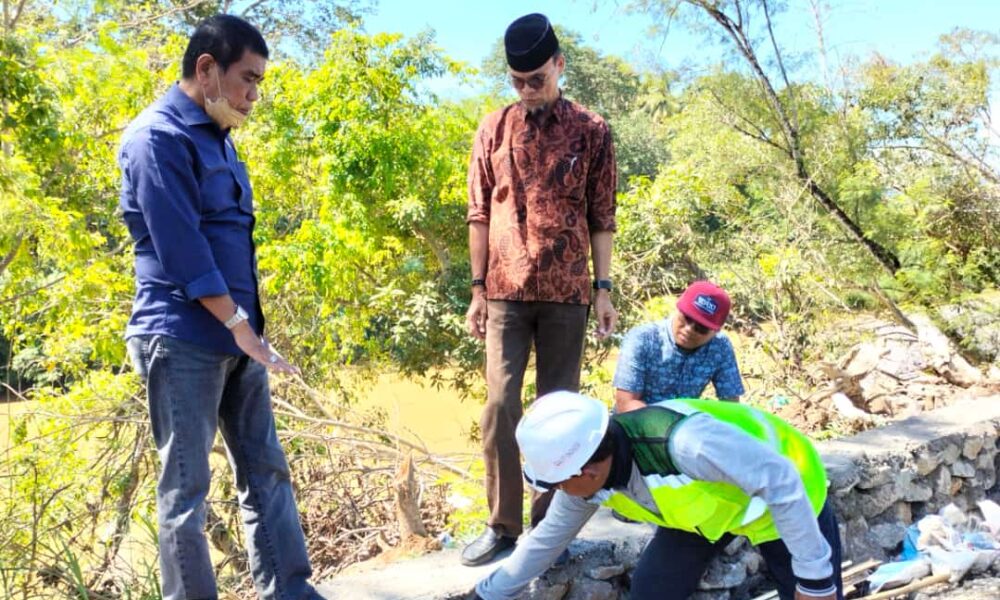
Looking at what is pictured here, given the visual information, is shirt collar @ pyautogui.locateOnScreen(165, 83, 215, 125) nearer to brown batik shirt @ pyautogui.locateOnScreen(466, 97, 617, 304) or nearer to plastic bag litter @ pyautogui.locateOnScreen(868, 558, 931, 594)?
brown batik shirt @ pyautogui.locateOnScreen(466, 97, 617, 304)

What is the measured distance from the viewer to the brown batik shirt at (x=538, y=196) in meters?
2.94

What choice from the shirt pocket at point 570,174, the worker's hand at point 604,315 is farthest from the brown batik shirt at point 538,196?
the worker's hand at point 604,315

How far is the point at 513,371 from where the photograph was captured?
2928mm

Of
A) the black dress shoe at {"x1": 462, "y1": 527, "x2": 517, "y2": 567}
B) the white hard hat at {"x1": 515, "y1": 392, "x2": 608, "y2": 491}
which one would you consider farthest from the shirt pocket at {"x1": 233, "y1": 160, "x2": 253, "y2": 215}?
the black dress shoe at {"x1": 462, "y1": 527, "x2": 517, "y2": 567}

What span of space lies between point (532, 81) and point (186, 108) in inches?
43.9

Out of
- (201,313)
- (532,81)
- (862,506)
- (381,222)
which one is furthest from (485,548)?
(381,222)

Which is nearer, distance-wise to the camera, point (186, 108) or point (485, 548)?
point (186, 108)

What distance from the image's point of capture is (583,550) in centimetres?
318

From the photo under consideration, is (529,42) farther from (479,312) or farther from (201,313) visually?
(201,313)

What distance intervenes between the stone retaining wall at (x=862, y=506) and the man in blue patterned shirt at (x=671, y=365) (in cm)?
56

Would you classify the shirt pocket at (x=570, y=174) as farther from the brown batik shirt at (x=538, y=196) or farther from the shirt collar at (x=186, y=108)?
the shirt collar at (x=186, y=108)

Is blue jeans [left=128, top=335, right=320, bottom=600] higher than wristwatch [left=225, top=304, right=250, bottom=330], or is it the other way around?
wristwatch [left=225, top=304, right=250, bottom=330]

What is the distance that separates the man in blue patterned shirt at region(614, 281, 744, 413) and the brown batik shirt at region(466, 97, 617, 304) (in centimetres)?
35

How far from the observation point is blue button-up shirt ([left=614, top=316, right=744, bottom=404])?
321 cm
